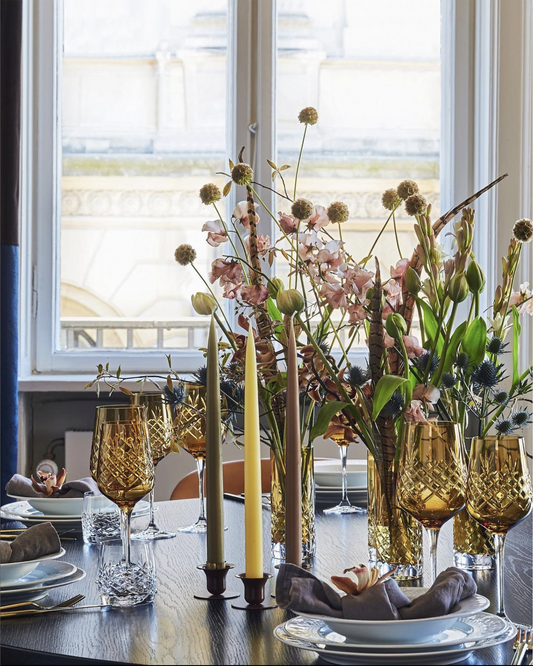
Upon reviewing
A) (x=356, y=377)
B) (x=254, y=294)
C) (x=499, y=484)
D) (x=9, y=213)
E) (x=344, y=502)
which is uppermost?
(x=9, y=213)

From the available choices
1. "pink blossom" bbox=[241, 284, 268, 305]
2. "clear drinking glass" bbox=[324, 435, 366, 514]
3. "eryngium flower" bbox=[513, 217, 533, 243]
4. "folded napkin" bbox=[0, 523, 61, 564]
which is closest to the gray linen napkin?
"folded napkin" bbox=[0, 523, 61, 564]

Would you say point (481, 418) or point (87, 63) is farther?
point (87, 63)

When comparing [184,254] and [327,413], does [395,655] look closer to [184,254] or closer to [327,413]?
[327,413]

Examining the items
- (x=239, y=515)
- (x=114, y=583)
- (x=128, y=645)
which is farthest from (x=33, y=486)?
(x=128, y=645)

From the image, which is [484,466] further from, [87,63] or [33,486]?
[87,63]

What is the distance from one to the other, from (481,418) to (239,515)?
564 millimetres

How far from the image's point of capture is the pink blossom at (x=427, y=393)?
1008 millimetres

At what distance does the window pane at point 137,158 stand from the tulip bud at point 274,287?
74.1 inches

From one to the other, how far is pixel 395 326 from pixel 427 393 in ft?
0.29

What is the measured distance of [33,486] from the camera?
1414 millimetres

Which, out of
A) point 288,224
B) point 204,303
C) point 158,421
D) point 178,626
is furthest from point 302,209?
point 178,626

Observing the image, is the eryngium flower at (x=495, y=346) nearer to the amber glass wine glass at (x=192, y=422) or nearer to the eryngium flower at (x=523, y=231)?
the eryngium flower at (x=523, y=231)

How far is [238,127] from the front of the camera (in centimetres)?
296

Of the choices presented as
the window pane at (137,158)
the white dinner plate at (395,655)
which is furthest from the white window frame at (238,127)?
the white dinner plate at (395,655)
